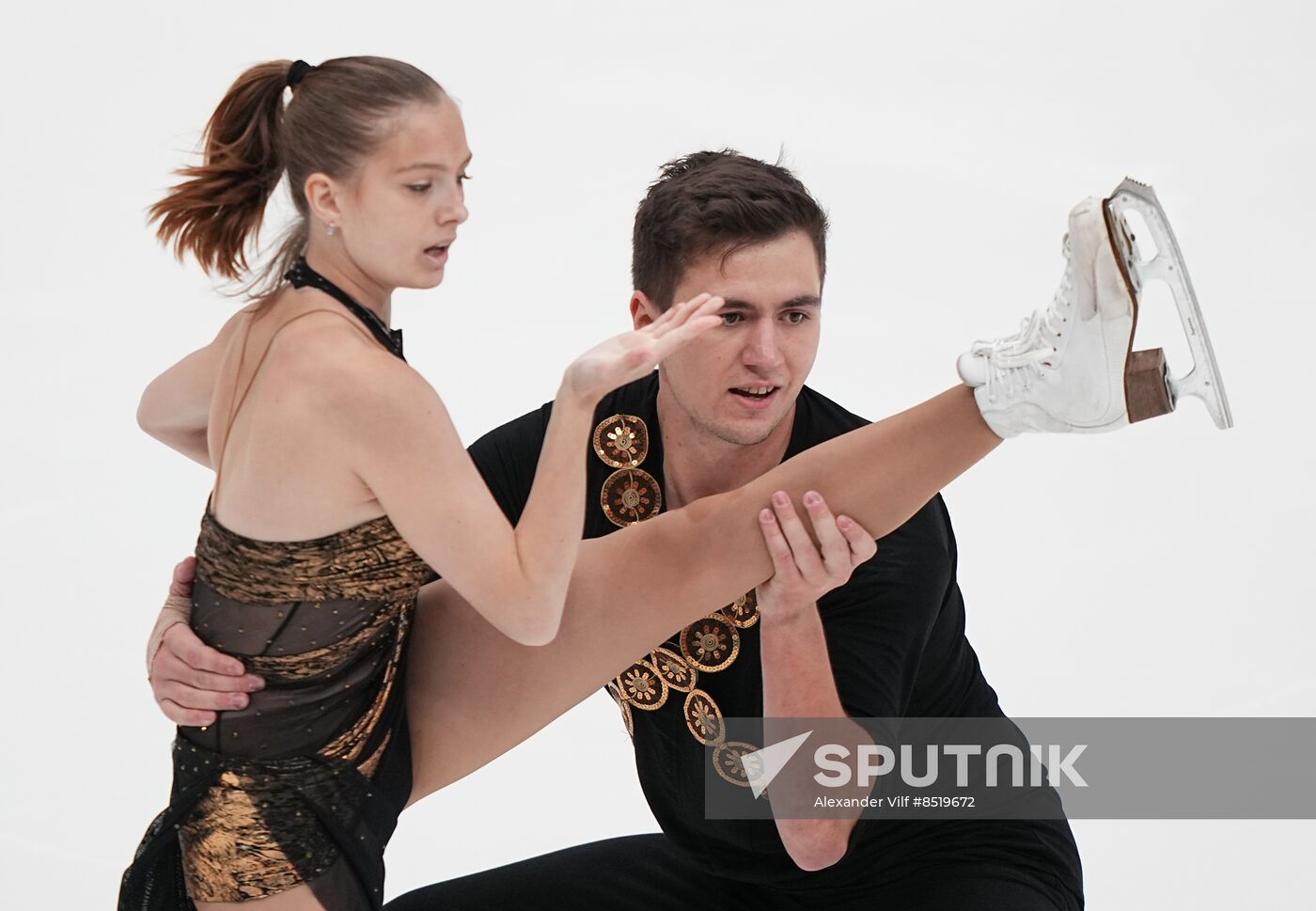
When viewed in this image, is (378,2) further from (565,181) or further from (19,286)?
(19,286)

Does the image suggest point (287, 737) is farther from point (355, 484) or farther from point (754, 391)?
point (754, 391)

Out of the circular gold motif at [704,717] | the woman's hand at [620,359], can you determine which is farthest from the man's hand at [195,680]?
the circular gold motif at [704,717]

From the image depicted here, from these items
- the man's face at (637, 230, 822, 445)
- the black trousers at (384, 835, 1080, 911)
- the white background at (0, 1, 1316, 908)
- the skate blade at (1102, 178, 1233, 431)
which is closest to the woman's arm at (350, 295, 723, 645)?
the man's face at (637, 230, 822, 445)

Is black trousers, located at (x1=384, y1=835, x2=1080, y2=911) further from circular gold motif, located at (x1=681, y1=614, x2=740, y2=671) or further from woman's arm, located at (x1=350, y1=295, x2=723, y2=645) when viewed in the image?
woman's arm, located at (x1=350, y1=295, x2=723, y2=645)

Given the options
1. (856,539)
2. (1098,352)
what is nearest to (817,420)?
(856,539)

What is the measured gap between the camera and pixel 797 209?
3.12 metres

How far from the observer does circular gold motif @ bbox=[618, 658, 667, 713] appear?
3.24 meters

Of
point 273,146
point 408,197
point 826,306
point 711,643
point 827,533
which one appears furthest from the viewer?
point 826,306

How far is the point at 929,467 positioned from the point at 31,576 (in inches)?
135

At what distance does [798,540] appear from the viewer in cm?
280

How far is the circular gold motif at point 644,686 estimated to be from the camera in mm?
3236

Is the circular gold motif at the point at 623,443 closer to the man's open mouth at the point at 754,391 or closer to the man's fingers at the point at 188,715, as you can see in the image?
the man's open mouth at the point at 754,391

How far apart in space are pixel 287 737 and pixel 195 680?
0.59 feet

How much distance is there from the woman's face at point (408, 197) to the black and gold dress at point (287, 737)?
1.40 feet
